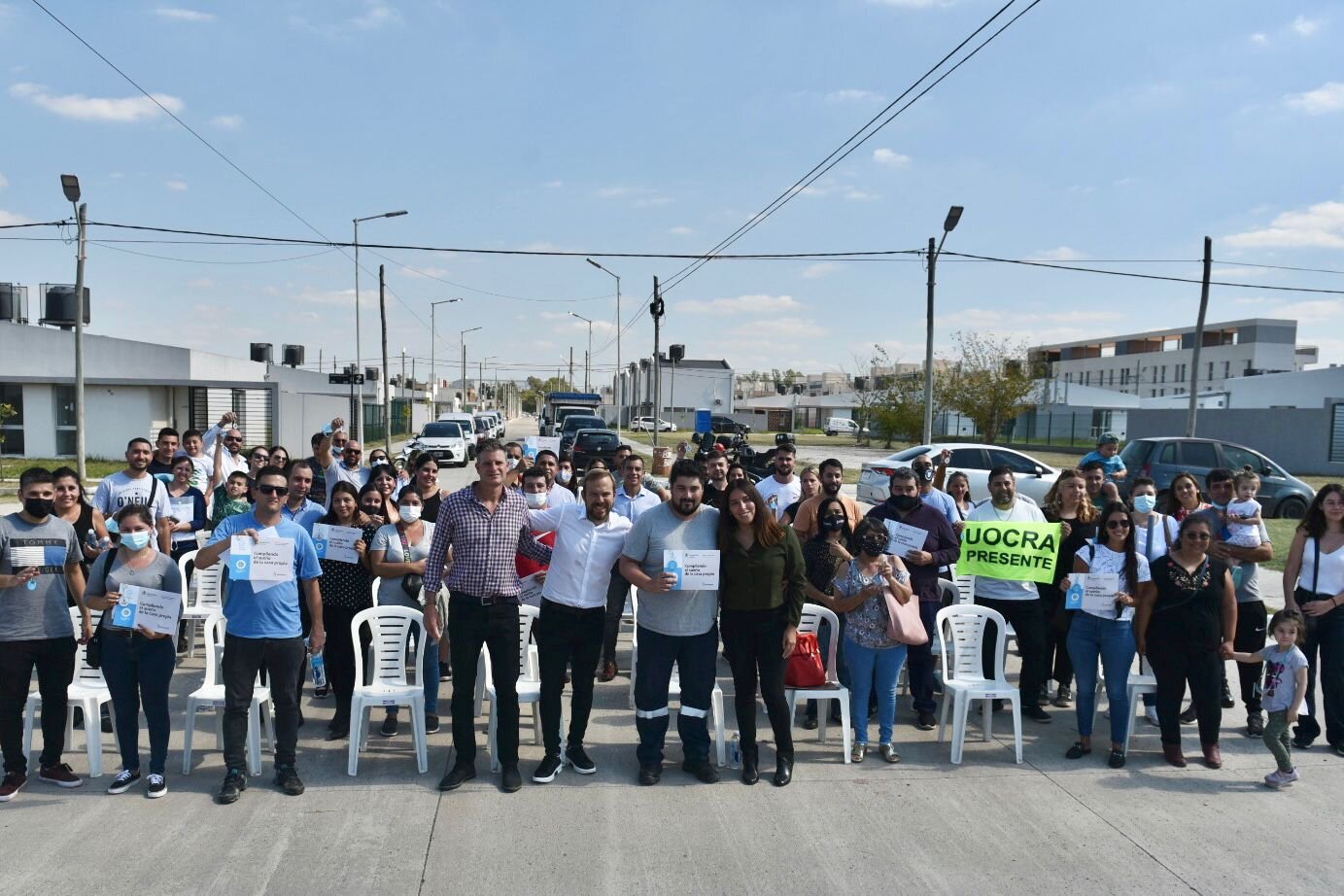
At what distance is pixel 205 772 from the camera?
5695 millimetres

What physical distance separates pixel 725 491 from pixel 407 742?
9.25 ft

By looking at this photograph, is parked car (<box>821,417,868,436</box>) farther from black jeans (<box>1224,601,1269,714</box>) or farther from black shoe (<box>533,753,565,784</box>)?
black shoe (<box>533,753,565,784</box>)

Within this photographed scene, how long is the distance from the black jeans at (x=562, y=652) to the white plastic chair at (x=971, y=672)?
2.39 m

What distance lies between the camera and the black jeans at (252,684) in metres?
5.29

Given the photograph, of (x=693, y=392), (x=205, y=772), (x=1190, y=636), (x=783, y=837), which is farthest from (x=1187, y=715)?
(x=693, y=392)

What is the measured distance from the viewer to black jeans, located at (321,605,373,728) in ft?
21.0

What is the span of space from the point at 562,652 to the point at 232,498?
482 cm

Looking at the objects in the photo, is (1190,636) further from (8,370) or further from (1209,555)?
(8,370)

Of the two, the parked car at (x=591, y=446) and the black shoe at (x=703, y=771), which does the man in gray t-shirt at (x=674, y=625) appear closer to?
the black shoe at (x=703, y=771)

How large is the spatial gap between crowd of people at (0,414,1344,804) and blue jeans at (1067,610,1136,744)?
0.02 meters

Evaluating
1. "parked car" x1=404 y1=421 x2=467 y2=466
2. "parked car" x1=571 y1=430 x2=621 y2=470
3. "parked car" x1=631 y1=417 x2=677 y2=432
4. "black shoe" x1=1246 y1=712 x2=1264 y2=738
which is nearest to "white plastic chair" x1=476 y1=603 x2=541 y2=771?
"black shoe" x1=1246 y1=712 x2=1264 y2=738

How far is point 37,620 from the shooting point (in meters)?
5.17

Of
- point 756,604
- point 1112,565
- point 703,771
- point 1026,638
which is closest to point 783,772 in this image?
point 703,771

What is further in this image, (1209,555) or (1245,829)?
(1209,555)
